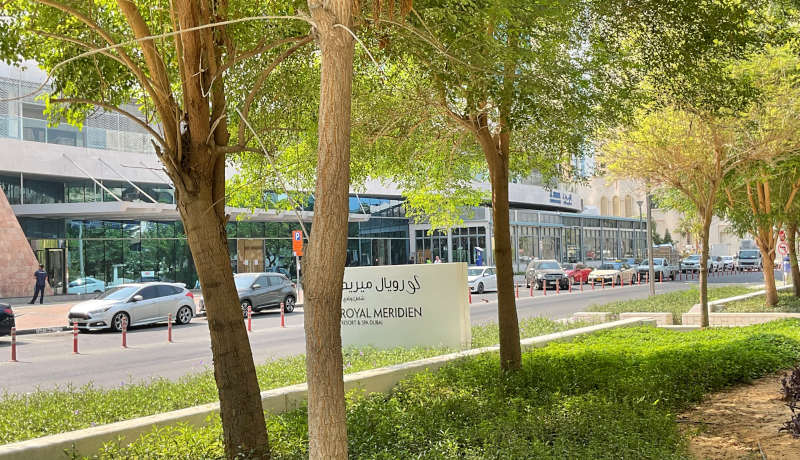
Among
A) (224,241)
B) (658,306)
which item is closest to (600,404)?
(224,241)

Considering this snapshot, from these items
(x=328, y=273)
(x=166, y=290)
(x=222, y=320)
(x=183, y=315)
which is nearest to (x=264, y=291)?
(x=183, y=315)

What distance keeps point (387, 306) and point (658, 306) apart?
1225cm

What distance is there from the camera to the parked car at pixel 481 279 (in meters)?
40.5

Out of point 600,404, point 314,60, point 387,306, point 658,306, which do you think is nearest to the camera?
point 600,404

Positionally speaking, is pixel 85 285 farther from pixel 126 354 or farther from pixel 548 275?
pixel 548 275

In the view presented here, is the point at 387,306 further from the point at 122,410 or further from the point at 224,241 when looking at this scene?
the point at 224,241

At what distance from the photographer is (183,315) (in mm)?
24734

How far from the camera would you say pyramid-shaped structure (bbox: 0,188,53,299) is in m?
33.3

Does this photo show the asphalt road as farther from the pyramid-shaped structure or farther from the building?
the pyramid-shaped structure

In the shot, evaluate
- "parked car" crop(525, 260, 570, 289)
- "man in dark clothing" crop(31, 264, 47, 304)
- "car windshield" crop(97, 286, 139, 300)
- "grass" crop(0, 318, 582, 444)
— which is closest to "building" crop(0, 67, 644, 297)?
"man in dark clothing" crop(31, 264, 47, 304)

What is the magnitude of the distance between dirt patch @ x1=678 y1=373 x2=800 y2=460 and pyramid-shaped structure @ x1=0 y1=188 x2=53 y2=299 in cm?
3243

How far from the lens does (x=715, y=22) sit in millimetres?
9094

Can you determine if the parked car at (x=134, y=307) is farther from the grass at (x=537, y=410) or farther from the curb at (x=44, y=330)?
the grass at (x=537, y=410)

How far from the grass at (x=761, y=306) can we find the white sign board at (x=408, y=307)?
1098 cm
